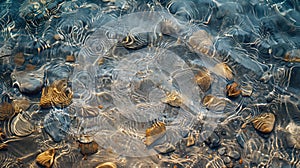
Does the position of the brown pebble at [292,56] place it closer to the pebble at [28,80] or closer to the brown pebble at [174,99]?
the brown pebble at [174,99]

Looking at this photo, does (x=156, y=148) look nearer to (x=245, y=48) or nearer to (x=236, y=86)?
(x=236, y=86)

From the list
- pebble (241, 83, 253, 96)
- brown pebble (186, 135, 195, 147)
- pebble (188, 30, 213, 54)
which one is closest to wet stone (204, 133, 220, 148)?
brown pebble (186, 135, 195, 147)

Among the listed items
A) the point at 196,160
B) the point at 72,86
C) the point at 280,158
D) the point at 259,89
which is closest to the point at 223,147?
the point at 196,160

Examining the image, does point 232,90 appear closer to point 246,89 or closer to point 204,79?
point 246,89

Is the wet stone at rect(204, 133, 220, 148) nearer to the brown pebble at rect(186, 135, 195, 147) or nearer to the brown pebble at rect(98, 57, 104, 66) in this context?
the brown pebble at rect(186, 135, 195, 147)

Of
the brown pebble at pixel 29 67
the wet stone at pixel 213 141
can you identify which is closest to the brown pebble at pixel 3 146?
the brown pebble at pixel 29 67
